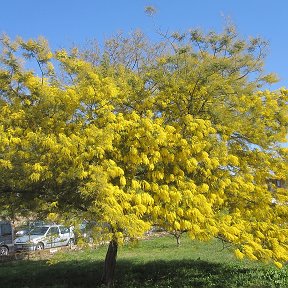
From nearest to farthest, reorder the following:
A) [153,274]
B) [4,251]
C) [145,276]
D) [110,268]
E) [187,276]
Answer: [110,268], [187,276], [145,276], [153,274], [4,251]

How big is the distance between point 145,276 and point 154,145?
23.6ft

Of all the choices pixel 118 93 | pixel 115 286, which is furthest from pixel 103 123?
pixel 115 286

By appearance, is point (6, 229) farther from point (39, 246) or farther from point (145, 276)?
point (145, 276)

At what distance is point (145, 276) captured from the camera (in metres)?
15.1

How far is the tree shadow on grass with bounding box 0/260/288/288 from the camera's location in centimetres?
1359

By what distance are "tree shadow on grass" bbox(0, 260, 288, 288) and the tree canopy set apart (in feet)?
11.4

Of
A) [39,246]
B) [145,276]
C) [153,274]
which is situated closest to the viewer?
[145,276]

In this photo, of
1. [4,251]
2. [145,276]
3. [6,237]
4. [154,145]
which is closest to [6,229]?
[6,237]

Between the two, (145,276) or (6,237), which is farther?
(6,237)

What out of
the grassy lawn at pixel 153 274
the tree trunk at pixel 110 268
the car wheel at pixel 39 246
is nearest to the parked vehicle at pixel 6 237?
the car wheel at pixel 39 246

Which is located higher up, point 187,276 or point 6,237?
point 6,237

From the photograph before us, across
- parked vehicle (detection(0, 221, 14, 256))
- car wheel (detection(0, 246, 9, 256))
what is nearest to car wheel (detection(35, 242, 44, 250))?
parked vehicle (detection(0, 221, 14, 256))

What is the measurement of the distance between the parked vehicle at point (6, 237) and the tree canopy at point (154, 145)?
12707 millimetres

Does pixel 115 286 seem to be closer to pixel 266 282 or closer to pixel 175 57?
pixel 266 282
